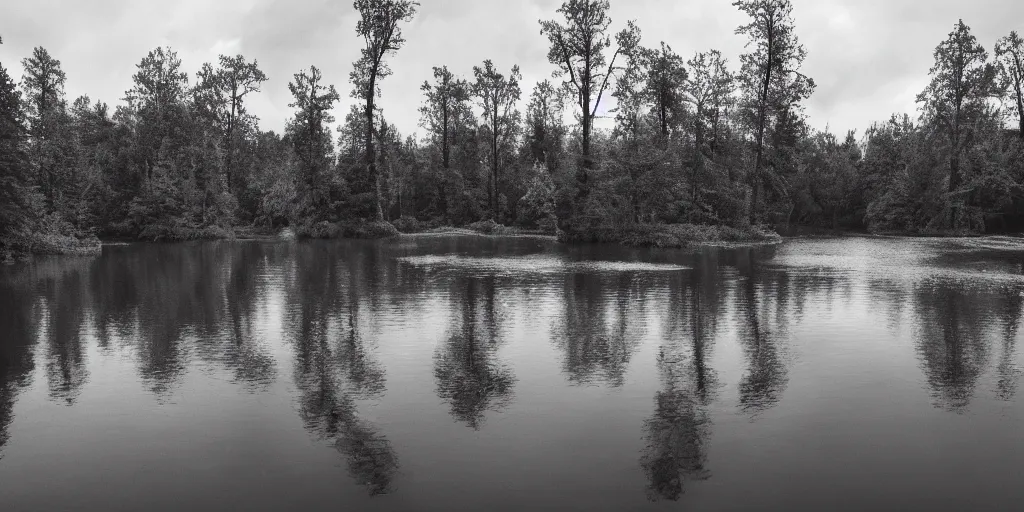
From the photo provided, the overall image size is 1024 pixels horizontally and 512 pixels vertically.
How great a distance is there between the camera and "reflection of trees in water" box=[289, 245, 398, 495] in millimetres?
7828

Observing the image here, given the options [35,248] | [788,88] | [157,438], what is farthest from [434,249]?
[157,438]

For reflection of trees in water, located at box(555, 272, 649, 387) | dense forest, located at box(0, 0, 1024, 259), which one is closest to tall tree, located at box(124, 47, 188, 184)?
dense forest, located at box(0, 0, 1024, 259)

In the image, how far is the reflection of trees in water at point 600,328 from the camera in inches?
465

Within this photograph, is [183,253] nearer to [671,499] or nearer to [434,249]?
[434,249]

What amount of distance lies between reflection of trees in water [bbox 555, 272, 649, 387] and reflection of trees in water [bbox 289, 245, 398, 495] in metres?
3.43

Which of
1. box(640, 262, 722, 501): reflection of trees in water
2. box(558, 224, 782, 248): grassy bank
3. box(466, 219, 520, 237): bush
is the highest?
box(466, 219, 520, 237): bush

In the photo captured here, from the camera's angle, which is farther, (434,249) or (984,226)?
(984,226)

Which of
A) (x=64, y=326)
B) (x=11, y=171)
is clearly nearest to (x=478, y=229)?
(x=11, y=171)

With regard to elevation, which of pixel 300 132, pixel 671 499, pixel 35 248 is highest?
pixel 300 132

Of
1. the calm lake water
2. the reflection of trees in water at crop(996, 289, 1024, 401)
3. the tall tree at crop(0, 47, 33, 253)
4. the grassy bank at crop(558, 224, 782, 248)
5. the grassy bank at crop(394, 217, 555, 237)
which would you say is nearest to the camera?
the calm lake water

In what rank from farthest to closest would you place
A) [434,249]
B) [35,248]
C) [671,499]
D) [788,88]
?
[788,88]
[434,249]
[35,248]
[671,499]

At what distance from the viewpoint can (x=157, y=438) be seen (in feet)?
28.0

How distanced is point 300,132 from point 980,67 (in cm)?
5510

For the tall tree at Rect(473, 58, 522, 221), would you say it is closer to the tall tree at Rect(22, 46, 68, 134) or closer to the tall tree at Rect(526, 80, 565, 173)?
the tall tree at Rect(526, 80, 565, 173)
